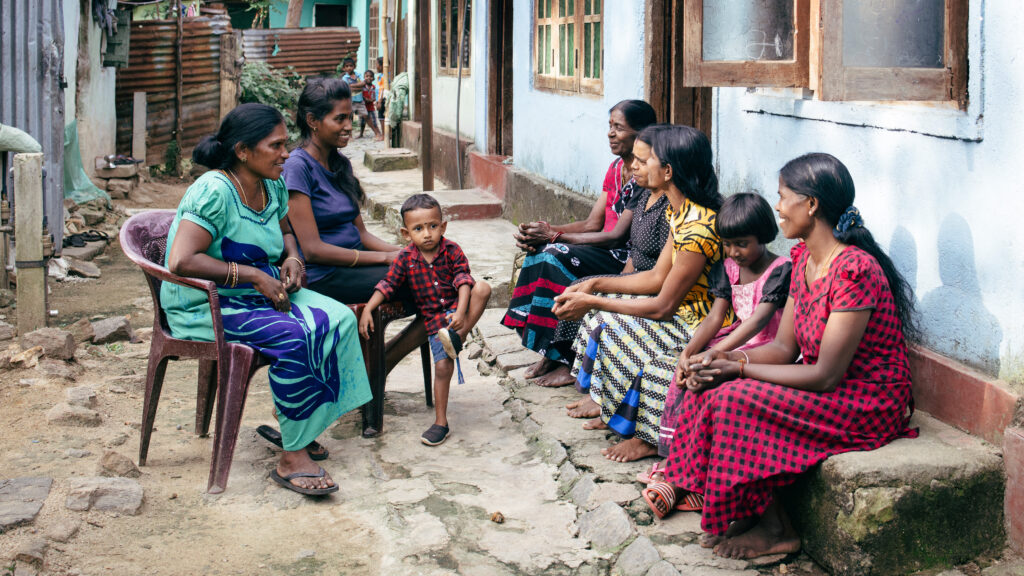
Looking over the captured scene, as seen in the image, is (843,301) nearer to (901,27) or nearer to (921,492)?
(921,492)

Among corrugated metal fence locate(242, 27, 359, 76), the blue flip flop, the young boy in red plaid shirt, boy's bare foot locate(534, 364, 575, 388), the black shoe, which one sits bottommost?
the blue flip flop

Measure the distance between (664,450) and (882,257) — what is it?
42.1 inches

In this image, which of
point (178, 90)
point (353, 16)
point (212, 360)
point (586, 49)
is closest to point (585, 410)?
point (212, 360)

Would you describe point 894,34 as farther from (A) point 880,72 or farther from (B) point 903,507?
(B) point 903,507

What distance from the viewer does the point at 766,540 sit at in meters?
3.04

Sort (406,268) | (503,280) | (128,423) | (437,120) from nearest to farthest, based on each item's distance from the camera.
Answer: (406,268) < (128,423) < (503,280) < (437,120)

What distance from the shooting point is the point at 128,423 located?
4.56 meters

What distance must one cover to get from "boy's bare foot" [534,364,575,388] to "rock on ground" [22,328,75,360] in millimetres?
2634

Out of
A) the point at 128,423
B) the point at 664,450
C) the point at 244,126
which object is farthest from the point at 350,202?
the point at 664,450

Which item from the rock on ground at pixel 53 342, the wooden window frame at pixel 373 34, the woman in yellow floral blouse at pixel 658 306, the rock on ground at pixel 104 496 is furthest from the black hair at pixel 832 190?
the wooden window frame at pixel 373 34

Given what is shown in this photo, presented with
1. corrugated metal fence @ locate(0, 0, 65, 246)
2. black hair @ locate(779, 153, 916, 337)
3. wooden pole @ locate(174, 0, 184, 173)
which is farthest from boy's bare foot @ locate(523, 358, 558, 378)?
wooden pole @ locate(174, 0, 184, 173)

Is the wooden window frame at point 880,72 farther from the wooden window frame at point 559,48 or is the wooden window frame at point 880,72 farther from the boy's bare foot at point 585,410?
the wooden window frame at point 559,48

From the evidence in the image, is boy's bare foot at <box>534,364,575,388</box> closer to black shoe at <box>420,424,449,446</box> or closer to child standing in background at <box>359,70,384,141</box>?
black shoe at <box>420,424,449,446</box>

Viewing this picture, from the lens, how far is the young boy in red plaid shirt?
4.14 metres
